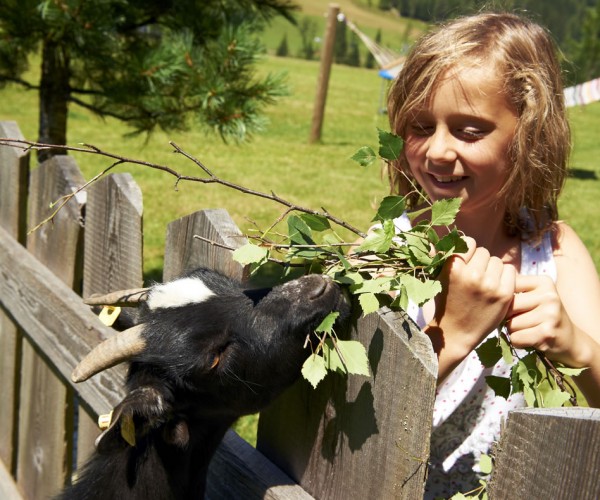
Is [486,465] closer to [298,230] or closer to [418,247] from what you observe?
[418,247]

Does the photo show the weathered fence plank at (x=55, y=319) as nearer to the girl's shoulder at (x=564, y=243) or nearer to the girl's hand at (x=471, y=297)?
the girl's hand at (x=471, y=297)

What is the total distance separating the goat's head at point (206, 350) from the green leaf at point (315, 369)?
0.12 meters

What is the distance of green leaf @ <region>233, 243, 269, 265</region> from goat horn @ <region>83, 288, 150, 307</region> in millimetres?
455

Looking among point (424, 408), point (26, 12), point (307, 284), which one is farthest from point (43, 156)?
point (424, 408)

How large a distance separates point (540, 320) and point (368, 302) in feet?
1.20

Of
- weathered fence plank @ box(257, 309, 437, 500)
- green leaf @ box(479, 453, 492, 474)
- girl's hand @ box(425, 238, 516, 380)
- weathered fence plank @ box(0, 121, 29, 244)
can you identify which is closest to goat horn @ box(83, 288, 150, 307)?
weathered fence plank @ box(257, 309, 437, 500)

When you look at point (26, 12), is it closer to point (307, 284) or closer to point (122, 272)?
point (122, 272)

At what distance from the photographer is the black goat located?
178cm

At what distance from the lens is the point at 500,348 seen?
171 centimetres

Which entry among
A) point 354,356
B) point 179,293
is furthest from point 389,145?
point 179,293

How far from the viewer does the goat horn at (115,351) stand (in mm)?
1840

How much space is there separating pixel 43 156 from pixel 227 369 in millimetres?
3115

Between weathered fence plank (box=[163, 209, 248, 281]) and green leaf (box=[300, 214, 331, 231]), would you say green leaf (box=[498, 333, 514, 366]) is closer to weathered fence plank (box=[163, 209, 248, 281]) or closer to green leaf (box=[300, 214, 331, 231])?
green leaf (box=[300, 214, 331, 231])

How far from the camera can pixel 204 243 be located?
2154 millimetres
